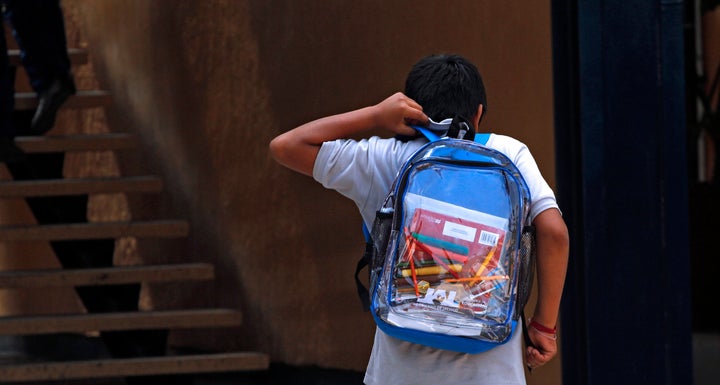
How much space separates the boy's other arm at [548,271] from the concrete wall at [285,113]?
5.98 feet

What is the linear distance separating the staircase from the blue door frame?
169 cm

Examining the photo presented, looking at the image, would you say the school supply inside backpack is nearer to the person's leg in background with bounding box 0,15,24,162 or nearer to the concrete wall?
the concrete wall

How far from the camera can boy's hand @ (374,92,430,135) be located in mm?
2676

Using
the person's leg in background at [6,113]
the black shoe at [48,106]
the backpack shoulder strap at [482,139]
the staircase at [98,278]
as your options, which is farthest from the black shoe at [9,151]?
the backpack shoulder strap at [482,139]

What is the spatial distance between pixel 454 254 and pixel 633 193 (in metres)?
2.02

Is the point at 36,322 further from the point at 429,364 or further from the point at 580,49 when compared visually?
the point at 429,364

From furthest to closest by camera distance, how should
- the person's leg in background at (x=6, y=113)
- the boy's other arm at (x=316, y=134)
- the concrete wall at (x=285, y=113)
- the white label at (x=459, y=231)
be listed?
the person's leg in background at (x=6, y=113) → the concrete wall at (x=285, y=113) → the boy's other arm at (x=316, y=134) → the white label at (x=459, y=231)

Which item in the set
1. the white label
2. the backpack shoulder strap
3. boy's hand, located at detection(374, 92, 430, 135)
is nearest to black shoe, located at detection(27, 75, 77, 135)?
boy's hand, located at detection(374, 92, 430, 135)

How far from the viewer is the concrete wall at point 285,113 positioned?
4.64 meters

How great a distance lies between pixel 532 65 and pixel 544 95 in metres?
0.13

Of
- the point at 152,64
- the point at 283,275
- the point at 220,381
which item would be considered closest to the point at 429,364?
the point at 283,275

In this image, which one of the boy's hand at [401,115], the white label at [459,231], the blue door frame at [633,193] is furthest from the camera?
the blue door frame at [633,193]

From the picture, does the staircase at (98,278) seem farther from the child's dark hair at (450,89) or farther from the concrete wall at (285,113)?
the child's dark hair at (450,89)

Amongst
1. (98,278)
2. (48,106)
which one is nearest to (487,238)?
(98,278)
